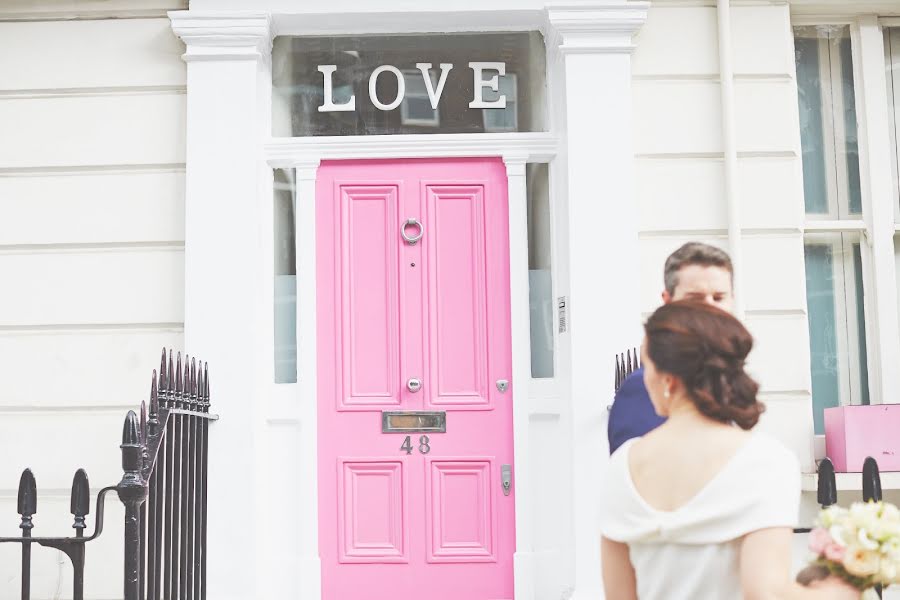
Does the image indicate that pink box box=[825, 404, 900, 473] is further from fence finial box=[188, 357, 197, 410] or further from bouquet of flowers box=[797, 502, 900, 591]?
bouquet of flowers box=[797, 502, 900, 591]

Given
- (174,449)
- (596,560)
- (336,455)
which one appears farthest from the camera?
(336,455)

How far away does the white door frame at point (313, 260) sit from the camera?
17.2 ft

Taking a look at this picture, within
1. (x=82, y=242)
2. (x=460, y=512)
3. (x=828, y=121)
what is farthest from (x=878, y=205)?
(x=82, y=242)

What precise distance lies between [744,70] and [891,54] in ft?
2.87

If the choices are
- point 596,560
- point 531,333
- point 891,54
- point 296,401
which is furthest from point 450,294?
point 891,54

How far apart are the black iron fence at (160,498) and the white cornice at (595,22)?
239 centimetres

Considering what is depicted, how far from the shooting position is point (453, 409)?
553 centimetres

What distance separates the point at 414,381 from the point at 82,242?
1774mm

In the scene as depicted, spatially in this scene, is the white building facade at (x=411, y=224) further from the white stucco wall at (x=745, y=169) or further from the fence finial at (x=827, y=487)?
the fence finial at (x=827, y=487)

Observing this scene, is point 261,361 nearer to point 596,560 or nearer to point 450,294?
point 450,294

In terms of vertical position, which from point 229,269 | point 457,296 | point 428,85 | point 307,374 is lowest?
point 307,374

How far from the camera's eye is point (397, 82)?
5754 mm

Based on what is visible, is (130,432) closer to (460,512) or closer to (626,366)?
(460,512)

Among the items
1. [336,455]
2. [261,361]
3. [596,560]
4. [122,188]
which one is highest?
[122,188]
